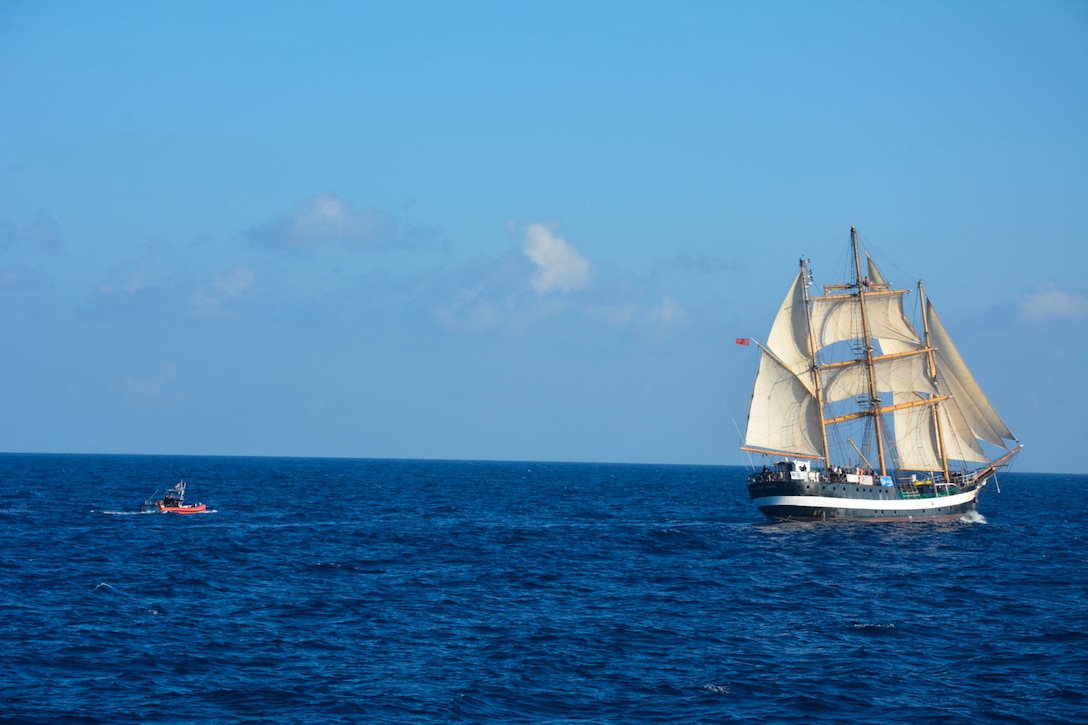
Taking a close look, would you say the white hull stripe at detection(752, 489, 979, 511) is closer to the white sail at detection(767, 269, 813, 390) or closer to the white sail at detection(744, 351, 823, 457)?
the white sail at detection(744, 351, 823, 457)

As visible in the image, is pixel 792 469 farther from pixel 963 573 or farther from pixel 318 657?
pixel 318 657

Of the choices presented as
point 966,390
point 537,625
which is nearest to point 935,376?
point 966,390

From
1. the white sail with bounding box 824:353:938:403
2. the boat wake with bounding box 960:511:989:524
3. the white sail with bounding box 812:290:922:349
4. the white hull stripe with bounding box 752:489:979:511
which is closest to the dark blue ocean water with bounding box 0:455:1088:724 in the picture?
the white hull stripe with bounding box 752:489:979:511

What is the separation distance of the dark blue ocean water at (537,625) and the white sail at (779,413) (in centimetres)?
952

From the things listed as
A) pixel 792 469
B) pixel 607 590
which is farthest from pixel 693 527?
pixel 607 590

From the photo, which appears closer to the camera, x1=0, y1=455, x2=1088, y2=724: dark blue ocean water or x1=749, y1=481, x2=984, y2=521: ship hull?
x1=0, y1=455, x2=1088, y2=724: dark blue ocean water

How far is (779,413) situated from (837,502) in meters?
9.41

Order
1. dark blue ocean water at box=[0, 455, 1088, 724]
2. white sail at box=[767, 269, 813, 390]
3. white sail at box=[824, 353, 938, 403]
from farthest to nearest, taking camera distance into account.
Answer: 1. white sail at box=[824, 353, 938, 403]
2. white sail at box=[767, 269, 813, 390]
3. dark blue ocean water at box=[0, 455, 1088, 724]

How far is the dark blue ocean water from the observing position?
109ft

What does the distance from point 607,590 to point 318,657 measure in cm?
1992

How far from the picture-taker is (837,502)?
3504 inches

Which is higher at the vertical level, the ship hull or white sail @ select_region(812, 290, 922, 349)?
white sail @ select_region(812, 290, 922, 349)

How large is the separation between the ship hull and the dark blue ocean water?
2.98 m

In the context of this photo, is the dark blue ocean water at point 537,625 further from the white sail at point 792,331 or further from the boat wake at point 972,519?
the white sail at point 792,331
